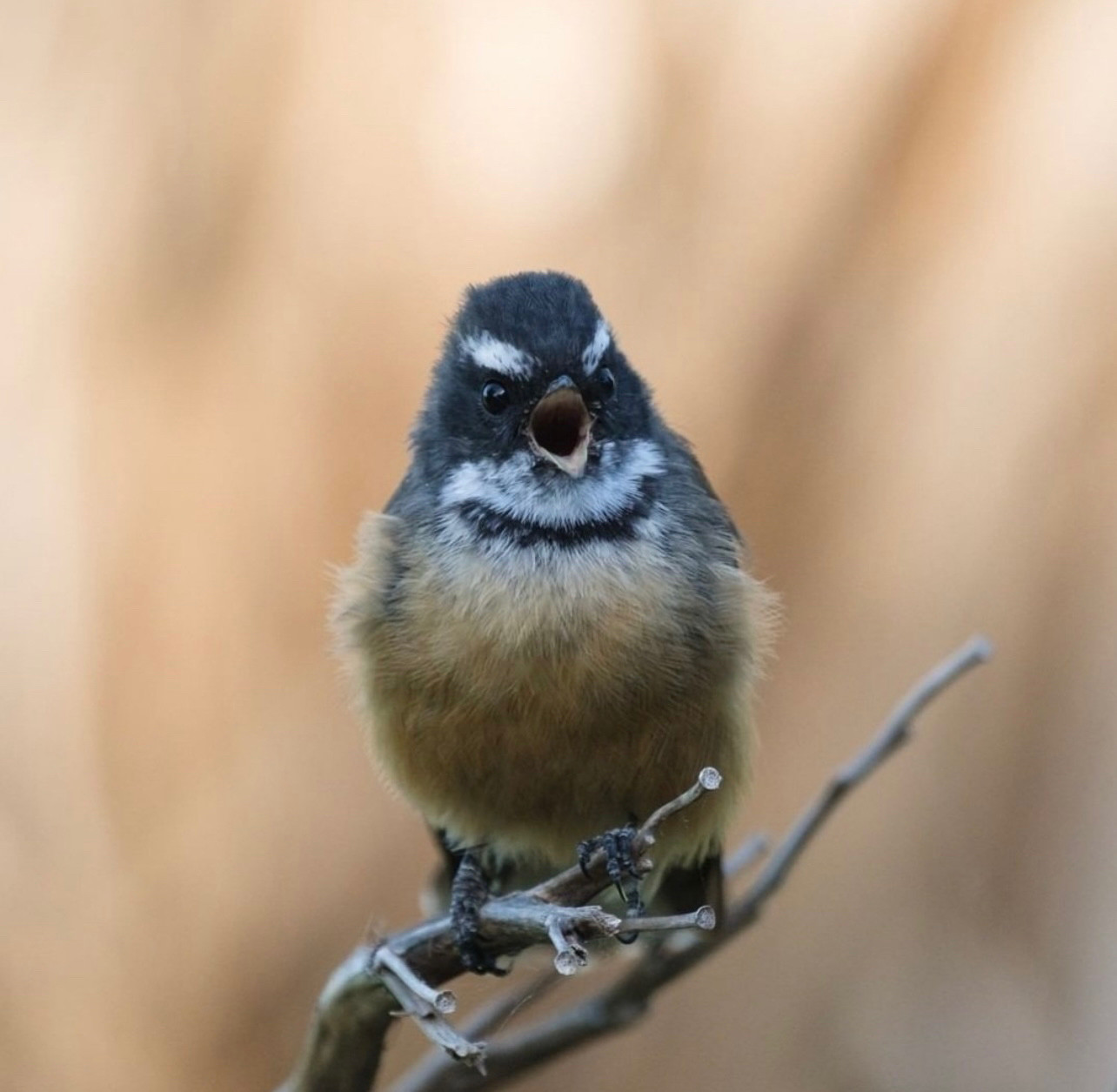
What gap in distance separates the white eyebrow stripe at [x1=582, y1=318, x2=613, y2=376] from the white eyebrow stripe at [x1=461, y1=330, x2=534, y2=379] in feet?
0.30

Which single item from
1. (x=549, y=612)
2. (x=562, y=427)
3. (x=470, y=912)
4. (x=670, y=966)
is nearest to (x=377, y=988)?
(x=470, y=912)

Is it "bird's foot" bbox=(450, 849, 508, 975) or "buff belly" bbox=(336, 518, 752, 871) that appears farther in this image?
"buff belly" bbox=(336, 518, 752, 871)

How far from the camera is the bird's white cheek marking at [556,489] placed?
2.86 meters

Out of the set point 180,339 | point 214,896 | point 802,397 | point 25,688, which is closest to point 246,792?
point 214,896

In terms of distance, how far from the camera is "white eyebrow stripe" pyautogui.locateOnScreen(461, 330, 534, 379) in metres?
2.84

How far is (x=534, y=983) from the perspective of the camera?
2.69 m

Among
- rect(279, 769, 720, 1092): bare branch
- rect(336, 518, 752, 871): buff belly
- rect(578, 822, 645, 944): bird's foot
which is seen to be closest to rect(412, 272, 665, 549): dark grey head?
A: rect(336, 518, 752, 871): buff belly

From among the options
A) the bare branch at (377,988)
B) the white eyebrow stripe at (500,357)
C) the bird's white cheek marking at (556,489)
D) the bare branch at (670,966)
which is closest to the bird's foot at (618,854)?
the bare branch at (377,988)

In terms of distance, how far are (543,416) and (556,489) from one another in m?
0.13

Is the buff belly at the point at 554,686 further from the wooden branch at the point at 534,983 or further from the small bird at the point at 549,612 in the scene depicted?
the wooden branch at the point at 534,983

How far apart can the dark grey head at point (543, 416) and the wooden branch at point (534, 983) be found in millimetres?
645

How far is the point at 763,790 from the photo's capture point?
166 inches

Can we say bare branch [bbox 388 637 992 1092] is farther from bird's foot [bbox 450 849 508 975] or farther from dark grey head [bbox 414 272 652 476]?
dark grey head [bbox 414 272 652 476]

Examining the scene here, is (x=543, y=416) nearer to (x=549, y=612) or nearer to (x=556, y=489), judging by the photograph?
(x=556, y=489)
